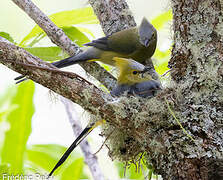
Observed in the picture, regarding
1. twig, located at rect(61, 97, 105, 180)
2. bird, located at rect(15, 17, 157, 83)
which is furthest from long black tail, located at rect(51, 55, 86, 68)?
twig, located at rect(61, 97, 105, 180)

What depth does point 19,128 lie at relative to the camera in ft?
7.81

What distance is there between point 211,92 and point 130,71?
767mm

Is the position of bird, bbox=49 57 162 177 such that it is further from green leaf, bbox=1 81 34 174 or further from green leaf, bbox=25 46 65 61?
green leaf, bbox=1 81 34 174

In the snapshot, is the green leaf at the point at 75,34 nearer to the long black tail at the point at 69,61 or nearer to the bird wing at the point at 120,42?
the bird wing at the point at 120,42

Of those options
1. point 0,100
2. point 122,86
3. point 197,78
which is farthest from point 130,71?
point 0,100

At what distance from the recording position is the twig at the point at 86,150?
2.48 m

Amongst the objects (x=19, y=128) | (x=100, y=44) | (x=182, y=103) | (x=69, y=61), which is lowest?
(x=182, y=103)

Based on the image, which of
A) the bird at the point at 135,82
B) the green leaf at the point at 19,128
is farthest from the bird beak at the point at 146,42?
the green leaf at the point at 19,128

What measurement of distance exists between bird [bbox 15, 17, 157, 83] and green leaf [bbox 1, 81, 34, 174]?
334 mm

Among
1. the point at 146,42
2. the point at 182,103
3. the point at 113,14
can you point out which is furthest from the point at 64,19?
the point at 182,103

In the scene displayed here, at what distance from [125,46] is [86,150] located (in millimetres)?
933

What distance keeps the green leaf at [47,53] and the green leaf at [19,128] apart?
0.87 feet

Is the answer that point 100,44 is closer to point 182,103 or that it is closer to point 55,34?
point 55,34

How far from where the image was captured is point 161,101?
5.42ft
